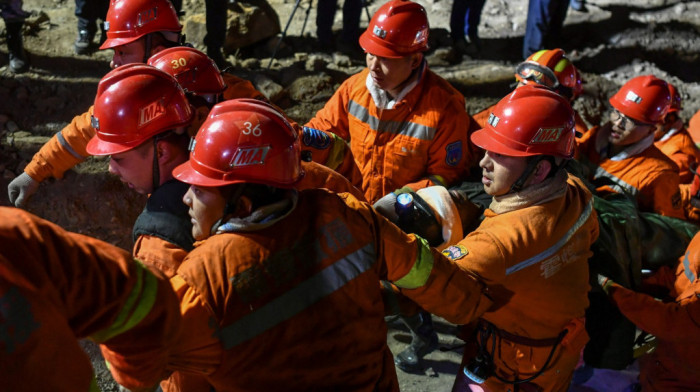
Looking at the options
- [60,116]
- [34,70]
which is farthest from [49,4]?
[60,116]

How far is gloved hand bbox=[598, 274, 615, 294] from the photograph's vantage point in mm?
3145

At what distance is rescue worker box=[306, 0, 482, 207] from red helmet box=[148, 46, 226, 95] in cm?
95

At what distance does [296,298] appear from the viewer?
1.94m

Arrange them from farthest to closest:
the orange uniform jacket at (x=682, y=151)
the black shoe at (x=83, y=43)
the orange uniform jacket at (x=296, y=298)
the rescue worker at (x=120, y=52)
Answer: the black shoe at (x=83, y=43)
the orange uniform jacket at (x=682, y=151)
the rescue worker at (x=120, y=52)
the orange uniform jacket at (x=296, y=298)

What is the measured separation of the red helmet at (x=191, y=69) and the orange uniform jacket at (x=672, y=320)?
2477mm

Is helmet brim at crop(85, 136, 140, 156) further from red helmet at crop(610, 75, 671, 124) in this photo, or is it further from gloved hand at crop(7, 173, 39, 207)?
red helmet at crop(610, 75, 671, 124)

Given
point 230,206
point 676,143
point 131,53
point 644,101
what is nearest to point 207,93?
point 131,53

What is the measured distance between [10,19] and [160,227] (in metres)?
5.44

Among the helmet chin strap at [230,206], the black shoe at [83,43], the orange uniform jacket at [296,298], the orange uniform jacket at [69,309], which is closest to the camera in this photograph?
the orange uniform jacket at [69,309]

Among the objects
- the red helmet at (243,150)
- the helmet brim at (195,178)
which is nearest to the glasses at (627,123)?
the red helmet at (243,150)

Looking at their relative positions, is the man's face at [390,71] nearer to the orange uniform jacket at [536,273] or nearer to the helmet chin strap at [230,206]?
the orange uniform jacket at [536,273]

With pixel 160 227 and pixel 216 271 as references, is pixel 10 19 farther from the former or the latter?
pixel 216 271

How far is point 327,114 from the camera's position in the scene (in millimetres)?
4074

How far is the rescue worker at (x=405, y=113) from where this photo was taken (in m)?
3.69
